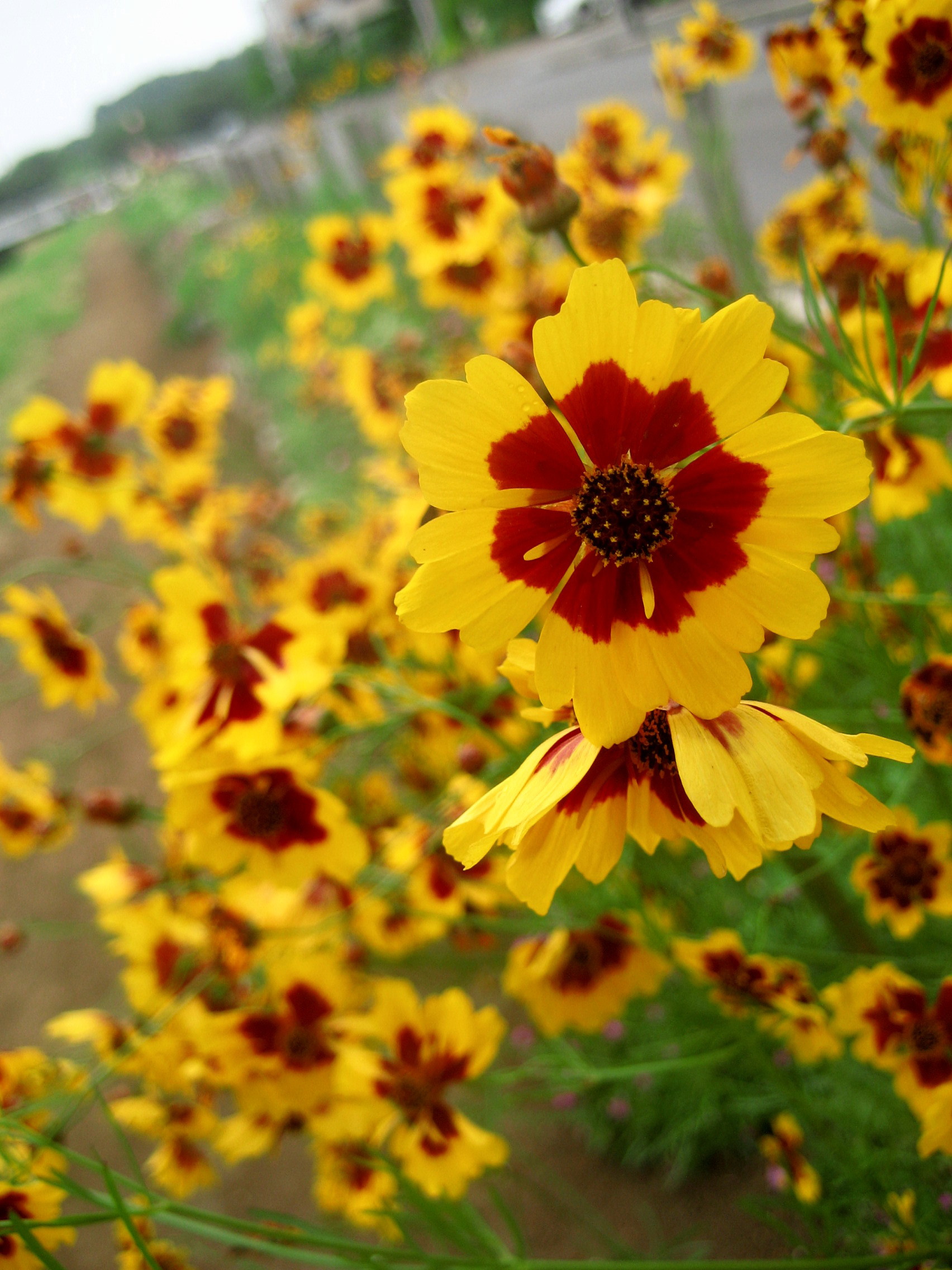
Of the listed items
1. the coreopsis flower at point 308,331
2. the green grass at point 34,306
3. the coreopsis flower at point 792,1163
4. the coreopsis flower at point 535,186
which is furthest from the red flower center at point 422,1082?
the green grass at point 34,306

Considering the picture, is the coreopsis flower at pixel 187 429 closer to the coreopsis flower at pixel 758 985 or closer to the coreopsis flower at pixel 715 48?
the coreopsis flower at pixel 715 48

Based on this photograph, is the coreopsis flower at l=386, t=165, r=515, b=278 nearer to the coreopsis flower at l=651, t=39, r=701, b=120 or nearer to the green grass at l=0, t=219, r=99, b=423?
the coreopsis flower at l=651, t=39, r=701, b=120

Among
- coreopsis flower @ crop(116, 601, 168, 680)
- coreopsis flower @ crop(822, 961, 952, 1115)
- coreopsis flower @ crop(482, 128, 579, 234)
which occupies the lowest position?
coreopsis flower @ crop(822, 961, 952, 1115)

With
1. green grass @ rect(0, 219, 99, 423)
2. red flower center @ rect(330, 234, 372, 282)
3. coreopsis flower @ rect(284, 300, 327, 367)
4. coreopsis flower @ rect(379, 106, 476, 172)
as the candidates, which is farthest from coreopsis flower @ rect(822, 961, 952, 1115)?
green grass @ rect(0, 219, 99, 423)

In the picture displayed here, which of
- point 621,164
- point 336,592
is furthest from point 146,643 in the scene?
point 621,164

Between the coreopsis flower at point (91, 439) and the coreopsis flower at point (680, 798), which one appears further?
the coreopsis flower at point (91, 439)

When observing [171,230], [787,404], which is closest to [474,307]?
[787,404]

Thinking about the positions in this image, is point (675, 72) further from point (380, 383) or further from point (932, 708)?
point (932, 708)
